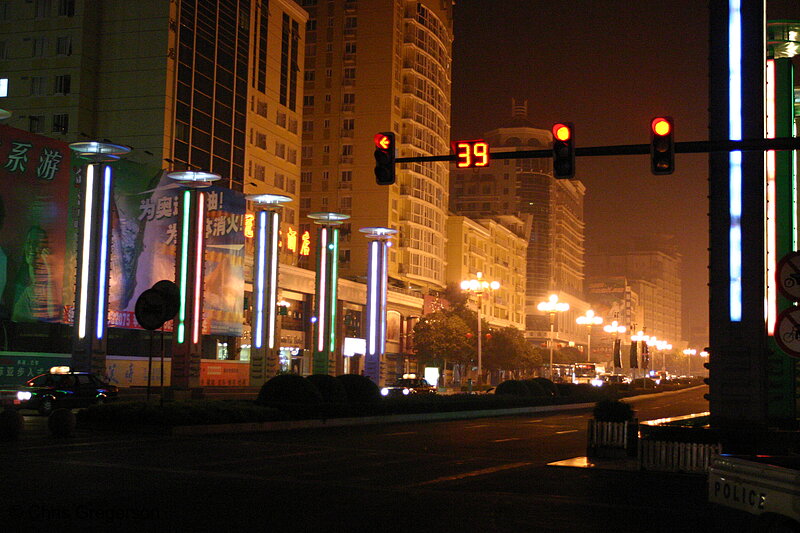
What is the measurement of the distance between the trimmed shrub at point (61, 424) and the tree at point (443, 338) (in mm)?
73121

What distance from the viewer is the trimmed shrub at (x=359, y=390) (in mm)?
35406

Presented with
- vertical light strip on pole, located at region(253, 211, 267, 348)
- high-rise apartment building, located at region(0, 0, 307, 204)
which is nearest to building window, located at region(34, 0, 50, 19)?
high-rise apartment building, located at region(0, 0, 307, 204)

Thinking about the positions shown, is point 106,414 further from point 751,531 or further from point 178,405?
point 751,531

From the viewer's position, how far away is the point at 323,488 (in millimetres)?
15156

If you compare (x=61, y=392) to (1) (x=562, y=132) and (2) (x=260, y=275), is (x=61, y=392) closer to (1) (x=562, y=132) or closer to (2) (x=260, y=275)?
(2) (x=260, y=275)

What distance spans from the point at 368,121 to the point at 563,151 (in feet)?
289

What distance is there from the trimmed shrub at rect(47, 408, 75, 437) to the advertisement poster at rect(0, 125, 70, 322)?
96.2 feet

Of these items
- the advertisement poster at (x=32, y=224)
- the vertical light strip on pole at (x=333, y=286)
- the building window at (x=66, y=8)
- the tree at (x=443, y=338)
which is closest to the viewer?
the advertisement poster at (x=32, y=224)

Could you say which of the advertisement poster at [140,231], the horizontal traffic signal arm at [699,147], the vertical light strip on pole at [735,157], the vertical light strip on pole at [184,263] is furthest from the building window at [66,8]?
the vertical light strip on pole at [735,157]

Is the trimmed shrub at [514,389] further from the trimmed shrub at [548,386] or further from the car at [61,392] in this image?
the car at [61,392]

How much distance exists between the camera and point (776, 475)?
8828 mm

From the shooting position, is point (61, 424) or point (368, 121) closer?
point (61, 424)

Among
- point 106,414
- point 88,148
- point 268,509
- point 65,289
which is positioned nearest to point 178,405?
point 106,414

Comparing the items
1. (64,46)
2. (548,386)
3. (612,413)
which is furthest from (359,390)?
(64,46)
